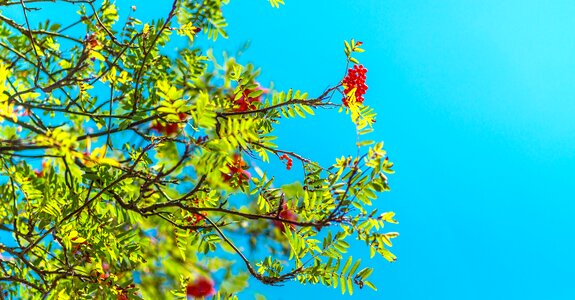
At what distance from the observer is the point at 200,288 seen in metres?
3.57

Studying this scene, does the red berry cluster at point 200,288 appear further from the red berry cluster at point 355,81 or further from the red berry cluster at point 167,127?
the red berry cluster at point 355,81

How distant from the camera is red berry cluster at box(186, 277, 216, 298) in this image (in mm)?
3461

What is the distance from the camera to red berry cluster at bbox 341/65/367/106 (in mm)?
3266

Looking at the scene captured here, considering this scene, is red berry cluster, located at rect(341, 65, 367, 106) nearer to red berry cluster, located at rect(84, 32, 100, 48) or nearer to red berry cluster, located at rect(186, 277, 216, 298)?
red berry cluster, located at rect(186, 277, 216, 298)

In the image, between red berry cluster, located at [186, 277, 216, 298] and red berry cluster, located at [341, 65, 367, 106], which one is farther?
red berry cluster, located at [186, 277, 216, 298]

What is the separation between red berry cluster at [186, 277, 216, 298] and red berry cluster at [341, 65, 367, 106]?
1.36 m

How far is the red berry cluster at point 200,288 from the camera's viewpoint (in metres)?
3.46

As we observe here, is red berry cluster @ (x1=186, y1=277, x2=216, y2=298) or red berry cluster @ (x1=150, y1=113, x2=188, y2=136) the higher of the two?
red berry cluster @ (x1=150, y1=113, x2=188, y2=136)

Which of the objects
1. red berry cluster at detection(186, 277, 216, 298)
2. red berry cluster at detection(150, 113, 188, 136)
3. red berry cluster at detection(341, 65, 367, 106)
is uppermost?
red berry cluster at detection(341, 65, 367, 106)

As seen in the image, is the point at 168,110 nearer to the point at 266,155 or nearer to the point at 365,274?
the point at 365,274

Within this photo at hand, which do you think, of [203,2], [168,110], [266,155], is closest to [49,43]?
[203,2]

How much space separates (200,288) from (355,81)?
61.5 inches

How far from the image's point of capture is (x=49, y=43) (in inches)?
173

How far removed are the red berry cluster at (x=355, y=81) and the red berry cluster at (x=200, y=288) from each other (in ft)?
4.45
